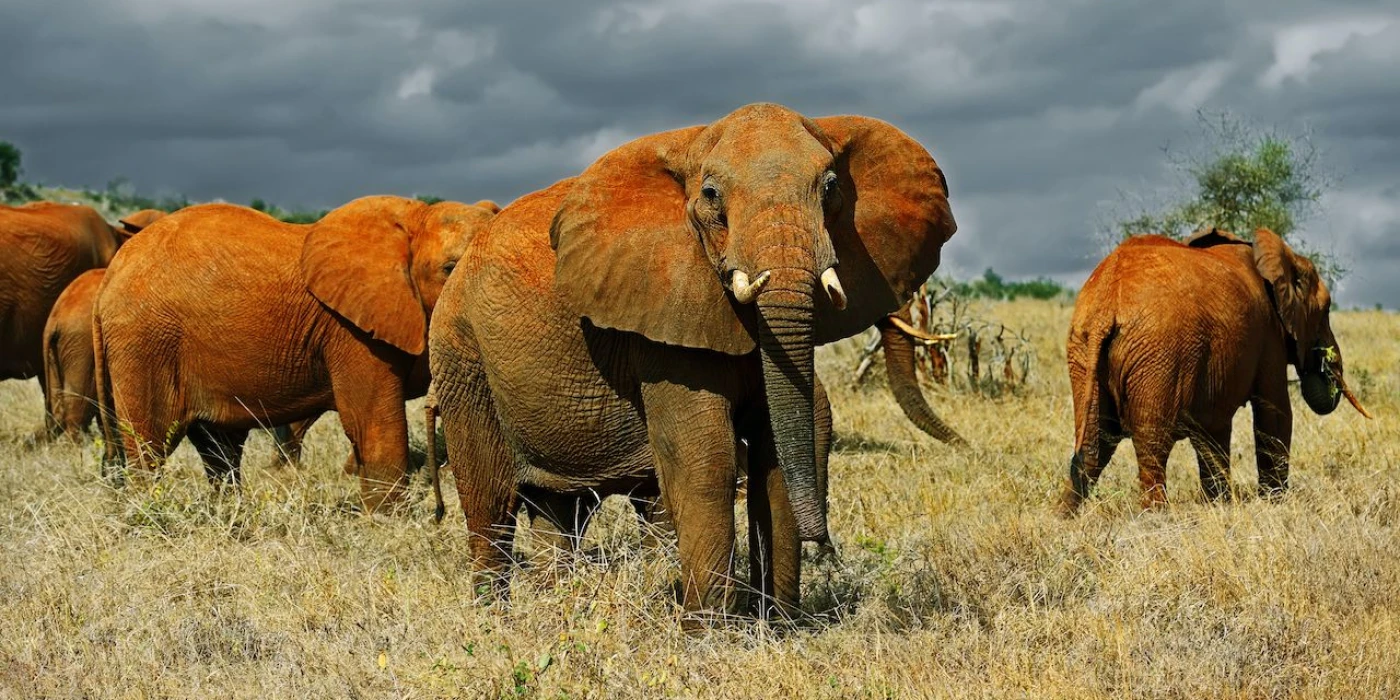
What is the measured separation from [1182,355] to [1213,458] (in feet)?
2.48

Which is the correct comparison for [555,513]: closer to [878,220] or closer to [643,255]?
[643,255]

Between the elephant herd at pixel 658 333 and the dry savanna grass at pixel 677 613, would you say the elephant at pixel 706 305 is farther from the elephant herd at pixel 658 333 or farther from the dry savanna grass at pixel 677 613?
the dry savanna grass at pixel 677 613

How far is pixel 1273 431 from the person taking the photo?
407 inches

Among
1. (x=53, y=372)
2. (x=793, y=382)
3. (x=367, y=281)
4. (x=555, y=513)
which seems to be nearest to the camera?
(x=793, y=382)

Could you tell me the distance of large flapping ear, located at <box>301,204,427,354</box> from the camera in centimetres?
1009

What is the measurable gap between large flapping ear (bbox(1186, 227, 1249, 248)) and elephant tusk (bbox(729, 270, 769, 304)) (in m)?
6.12

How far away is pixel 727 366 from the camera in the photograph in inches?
242

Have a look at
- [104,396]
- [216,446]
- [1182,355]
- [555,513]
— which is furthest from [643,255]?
[216,446]

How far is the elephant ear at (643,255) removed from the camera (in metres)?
5.91

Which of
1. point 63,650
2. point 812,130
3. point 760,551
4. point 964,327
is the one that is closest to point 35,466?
point 63,650

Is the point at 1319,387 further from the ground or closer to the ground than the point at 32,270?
closer to the ground

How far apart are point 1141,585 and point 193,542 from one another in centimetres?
459

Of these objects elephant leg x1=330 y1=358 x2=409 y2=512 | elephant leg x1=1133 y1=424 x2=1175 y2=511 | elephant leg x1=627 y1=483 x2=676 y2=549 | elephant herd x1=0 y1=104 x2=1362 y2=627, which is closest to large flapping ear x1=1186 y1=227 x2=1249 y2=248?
elephant herd x1=0 y1=104 x2=1362 y2=627

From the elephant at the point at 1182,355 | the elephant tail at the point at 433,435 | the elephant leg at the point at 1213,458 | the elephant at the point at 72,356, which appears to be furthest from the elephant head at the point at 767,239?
the elephant at the point at 72,356
